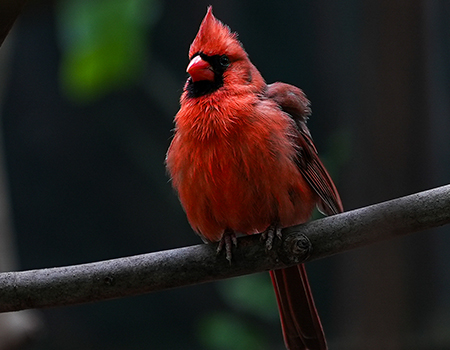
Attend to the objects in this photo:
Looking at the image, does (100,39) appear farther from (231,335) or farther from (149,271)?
(231,335)

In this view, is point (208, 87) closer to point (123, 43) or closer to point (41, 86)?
point (123, 43)

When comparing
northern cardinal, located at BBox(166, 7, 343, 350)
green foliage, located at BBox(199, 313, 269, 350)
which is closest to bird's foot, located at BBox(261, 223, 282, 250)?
northern cardinal, located at BBox(166, 7, 343, 350)

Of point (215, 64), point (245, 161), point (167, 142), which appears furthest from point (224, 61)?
point (167, 142)

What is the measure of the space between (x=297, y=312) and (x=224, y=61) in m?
1.06

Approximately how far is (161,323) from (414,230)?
3.24m

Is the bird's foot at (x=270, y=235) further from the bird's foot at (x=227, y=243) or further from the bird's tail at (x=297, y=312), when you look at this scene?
the bird's tail at (x=297, y=312)

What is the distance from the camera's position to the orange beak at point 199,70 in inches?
106

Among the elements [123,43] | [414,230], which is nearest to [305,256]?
[414,230]

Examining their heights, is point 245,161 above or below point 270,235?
above

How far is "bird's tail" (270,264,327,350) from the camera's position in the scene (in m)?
2.71

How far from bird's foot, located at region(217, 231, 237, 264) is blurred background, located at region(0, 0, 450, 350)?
0.43 metres

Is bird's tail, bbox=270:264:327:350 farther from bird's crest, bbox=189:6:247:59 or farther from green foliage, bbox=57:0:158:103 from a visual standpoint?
green foliage, bbox=57:0:158:103

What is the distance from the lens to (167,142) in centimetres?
484

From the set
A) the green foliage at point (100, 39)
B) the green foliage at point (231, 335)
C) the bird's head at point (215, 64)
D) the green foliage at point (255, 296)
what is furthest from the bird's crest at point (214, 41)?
the green foliage at point (231, 335)
